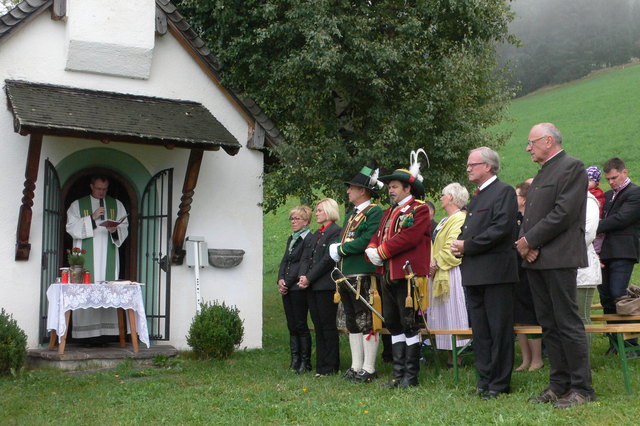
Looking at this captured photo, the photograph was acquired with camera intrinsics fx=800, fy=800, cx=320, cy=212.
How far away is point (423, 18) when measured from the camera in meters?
11.1

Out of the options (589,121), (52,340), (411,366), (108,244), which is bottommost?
(411,366)

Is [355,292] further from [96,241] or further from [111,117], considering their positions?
[96,241]

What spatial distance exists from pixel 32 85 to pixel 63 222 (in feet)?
6.17

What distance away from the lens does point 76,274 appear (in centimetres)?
958

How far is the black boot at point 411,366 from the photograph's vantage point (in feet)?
22.9

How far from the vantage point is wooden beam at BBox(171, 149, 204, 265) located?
1030 cm

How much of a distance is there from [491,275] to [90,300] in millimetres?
5199

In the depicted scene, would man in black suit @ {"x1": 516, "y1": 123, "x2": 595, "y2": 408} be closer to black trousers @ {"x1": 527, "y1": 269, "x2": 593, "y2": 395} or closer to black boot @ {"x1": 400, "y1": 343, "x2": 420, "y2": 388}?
black trousers @ {"x1": 527, "y1": 269, "x2": 593, "y2": 395}

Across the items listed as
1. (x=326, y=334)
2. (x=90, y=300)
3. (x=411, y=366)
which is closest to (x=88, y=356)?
(x=90, y=300)

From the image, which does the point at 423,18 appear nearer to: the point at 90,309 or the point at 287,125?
the point at 287,125

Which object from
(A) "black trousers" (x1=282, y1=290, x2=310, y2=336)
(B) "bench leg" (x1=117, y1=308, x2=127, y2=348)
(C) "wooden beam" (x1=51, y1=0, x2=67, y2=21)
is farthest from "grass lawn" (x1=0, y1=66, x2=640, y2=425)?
(C) "wooden beam" (x1=51, y1=0, x2=67, y2=21)

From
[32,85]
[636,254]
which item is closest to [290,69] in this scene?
[32,85]

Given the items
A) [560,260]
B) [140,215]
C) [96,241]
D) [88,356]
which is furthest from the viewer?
[140,215]

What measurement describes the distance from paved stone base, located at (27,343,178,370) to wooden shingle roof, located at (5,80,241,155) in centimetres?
255
